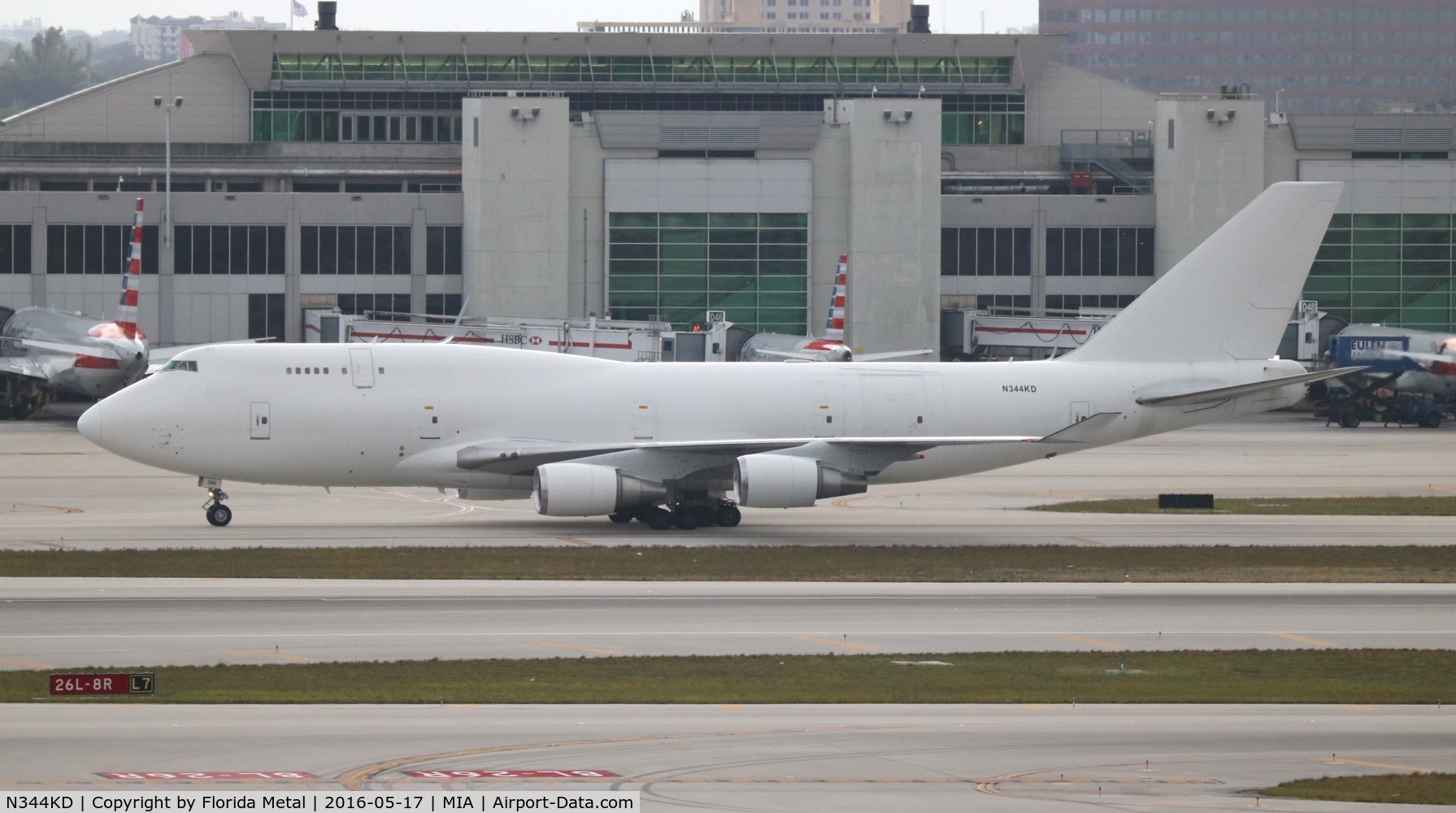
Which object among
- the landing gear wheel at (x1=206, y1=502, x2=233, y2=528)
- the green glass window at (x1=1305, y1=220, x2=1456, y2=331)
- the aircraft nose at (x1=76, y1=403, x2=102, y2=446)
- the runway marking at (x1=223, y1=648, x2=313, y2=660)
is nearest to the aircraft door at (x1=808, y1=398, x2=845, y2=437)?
the landing gear wheel at (x1=206, y1=502, x2=233, y2=528)

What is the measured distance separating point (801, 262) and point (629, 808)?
81810 millimetres

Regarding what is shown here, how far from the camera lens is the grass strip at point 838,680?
22.5 m

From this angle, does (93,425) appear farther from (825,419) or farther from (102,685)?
(102,685)

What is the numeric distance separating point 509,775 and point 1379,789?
8708mm

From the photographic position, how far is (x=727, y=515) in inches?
1715

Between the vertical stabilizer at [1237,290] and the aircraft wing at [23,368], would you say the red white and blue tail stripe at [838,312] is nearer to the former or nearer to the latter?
the aircraft wing at [23,368]

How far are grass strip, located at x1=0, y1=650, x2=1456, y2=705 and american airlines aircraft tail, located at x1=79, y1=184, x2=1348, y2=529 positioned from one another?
51.5ft

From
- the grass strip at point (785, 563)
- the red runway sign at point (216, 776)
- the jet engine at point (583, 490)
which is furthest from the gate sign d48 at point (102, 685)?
the jet engine at point (583, 490)

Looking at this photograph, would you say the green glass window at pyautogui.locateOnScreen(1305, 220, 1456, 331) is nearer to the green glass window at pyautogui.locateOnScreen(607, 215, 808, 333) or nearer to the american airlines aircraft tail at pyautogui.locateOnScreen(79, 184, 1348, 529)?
the green glass window at pyautogui.locateOnScreen(607, 215, 808, 333)

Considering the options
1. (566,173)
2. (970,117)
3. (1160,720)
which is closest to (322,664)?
(1160,720)

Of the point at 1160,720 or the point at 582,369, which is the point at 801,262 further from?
the point at 1160,720

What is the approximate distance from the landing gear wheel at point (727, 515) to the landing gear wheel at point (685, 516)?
2.16 ft

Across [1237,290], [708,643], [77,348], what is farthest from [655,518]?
[77,348]

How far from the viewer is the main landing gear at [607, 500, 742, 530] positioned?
43062mm
